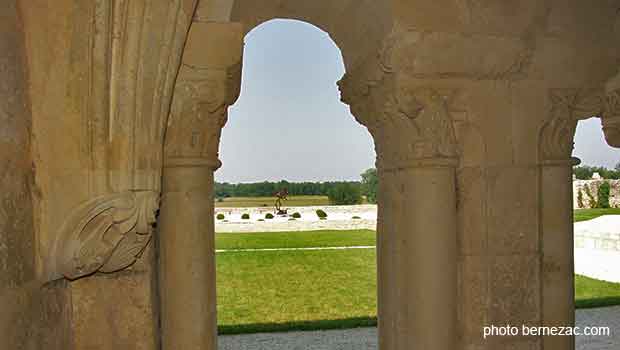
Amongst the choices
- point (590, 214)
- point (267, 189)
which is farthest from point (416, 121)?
point (267, 189)

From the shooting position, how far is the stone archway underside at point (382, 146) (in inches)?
66.4

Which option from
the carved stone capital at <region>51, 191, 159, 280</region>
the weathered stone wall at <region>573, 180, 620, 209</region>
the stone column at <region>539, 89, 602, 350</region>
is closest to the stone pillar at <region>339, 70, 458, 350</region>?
the stone column at <region>539, 89, 602, 350</region>

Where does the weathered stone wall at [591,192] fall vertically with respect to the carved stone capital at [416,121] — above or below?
below

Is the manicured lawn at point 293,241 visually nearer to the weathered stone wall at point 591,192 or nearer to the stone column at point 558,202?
the stone column at point 558,202

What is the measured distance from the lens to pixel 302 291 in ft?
31.4

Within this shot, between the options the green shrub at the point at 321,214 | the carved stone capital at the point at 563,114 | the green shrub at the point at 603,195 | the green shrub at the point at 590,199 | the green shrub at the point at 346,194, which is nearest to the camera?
the carved stone capital at the point at 563,114

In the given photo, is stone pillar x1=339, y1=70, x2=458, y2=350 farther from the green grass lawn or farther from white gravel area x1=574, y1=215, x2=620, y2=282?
white gravel area x1=574, y1=215, x2=620, y2=282

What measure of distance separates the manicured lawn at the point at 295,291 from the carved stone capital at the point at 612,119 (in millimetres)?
5258

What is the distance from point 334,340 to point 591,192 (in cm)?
3055

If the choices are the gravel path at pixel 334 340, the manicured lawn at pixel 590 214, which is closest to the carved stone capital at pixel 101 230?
the gravel path at pixel 334 340

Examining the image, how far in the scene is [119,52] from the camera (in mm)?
1674

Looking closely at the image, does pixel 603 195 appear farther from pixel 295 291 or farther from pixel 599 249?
pixel 295 291

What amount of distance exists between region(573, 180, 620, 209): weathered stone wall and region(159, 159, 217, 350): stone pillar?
32.3 metres

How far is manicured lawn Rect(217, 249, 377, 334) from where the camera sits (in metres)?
7.59
